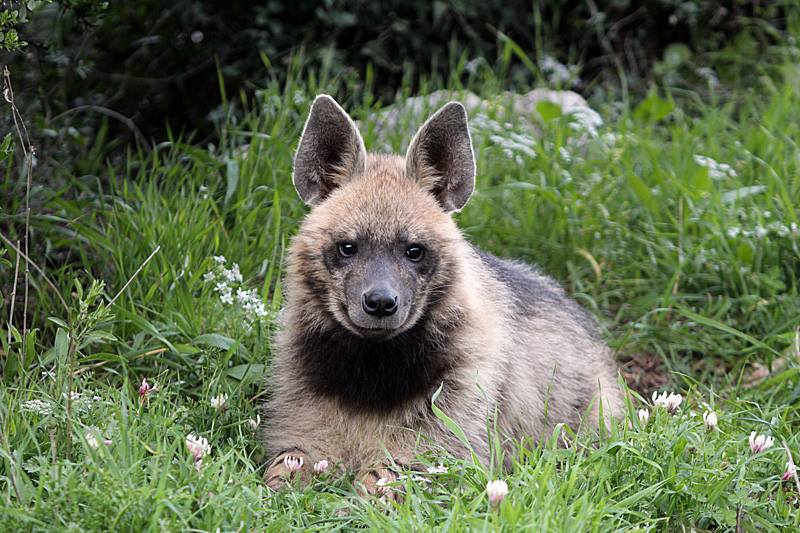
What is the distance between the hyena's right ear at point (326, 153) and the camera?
14.5ft

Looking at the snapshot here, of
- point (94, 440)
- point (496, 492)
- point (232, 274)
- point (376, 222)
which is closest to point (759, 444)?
point (496, 492)

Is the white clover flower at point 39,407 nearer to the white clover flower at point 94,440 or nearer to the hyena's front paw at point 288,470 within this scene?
the white clover flower at point 94,440

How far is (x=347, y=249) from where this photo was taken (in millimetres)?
4219

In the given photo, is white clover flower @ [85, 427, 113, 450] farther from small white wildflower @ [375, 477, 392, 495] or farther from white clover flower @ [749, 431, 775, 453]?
white clover flower @ [749, 431, 775, 453]

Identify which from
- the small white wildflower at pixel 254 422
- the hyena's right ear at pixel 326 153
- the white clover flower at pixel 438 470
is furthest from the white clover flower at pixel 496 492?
the hyena's right ear at pixel 326 153

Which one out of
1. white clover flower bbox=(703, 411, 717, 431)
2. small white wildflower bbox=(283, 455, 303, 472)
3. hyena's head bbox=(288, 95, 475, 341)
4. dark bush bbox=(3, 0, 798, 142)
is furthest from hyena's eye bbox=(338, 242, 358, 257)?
dark bush bbox=(3, 0, 798, 142)

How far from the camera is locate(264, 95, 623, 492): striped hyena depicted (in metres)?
4.20

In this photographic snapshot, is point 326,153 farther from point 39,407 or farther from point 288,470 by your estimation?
point 39,407

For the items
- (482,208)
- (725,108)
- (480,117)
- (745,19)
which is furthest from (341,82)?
(745,19)

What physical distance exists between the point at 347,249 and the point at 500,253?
216cm

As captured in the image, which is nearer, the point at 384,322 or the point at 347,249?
the point at 384,322

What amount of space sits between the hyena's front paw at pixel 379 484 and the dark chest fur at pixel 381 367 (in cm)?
26

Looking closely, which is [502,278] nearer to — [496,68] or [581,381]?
[581,381]

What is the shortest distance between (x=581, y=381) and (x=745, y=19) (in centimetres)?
474
